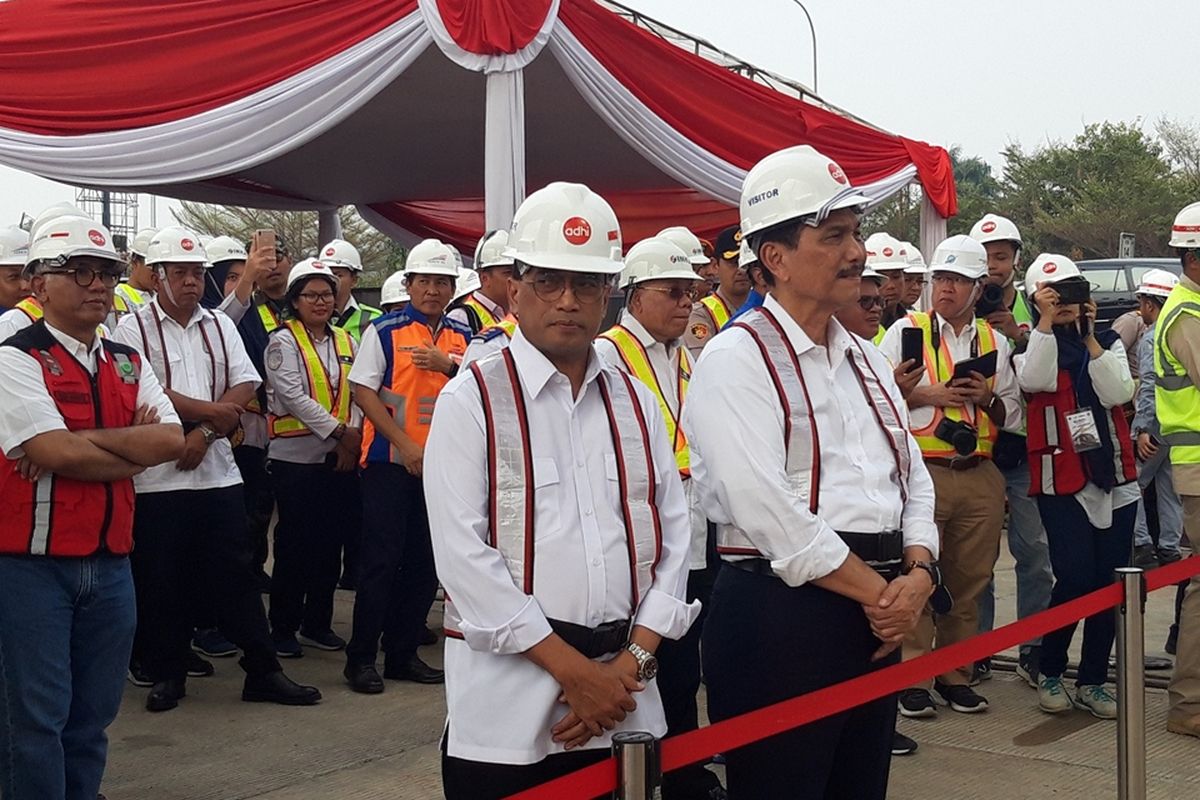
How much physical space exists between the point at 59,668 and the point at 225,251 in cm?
436

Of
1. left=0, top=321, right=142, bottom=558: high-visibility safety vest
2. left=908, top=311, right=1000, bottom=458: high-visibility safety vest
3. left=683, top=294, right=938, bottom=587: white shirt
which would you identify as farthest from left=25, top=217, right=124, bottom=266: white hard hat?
left=908, top=311, right=1000, bottom=458: high-visibility safety vest

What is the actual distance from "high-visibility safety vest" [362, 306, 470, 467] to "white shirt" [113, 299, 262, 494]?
0.61 m

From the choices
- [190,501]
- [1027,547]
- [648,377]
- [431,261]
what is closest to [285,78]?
[431,261]

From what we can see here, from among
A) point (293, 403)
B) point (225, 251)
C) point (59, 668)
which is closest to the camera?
point (59, 668)

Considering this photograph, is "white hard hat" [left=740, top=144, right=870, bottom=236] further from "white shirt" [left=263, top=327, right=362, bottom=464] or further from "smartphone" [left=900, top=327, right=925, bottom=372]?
"white shirt" [left=263, top=327, right=362, bottom=464]

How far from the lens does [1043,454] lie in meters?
5.45

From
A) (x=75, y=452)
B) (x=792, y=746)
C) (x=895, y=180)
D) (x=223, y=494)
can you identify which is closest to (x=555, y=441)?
(x=792, y=746)

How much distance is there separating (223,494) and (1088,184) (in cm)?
3726

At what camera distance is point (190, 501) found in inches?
210

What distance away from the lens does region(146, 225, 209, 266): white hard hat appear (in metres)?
5.38

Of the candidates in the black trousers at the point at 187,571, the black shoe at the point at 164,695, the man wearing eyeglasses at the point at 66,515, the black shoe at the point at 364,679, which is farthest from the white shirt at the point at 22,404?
the black shoe at the point at 364,679

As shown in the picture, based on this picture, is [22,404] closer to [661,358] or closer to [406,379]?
[661,358]

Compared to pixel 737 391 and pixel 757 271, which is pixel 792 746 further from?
pixel 757 271

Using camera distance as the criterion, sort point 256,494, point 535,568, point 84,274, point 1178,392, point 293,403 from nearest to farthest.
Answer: point 535,568 → point 84,274 → point 1178,392 → point 293,403 → point 256,494
